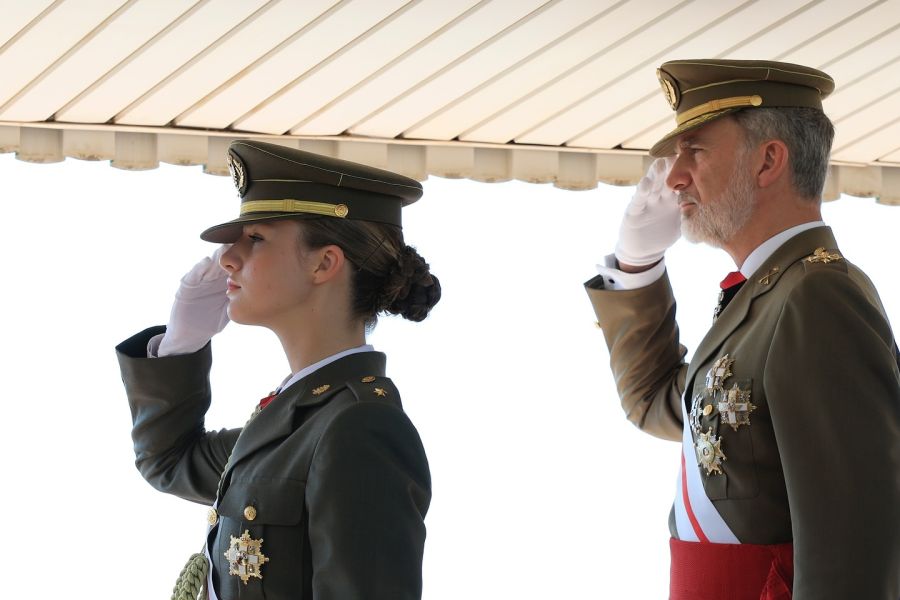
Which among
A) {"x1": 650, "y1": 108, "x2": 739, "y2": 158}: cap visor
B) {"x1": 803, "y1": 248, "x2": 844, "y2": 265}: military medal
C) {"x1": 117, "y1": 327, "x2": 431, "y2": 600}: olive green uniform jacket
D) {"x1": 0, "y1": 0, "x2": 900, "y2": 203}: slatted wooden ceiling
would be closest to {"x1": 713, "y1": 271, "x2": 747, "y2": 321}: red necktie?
{"x1": 803, "y1": 248, "x2": 844, "y2": 265}: military medal

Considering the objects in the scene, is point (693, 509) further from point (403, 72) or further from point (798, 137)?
point (403, 72)

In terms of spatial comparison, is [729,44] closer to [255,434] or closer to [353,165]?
[353,165]

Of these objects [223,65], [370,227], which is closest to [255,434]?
[370,227]

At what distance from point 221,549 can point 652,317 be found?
1026 millimetres

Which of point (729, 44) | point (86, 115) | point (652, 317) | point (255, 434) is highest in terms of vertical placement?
point (729, 44)

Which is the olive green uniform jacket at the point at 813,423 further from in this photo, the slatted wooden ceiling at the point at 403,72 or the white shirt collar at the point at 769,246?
the slatted wooden ceiling at the point at 403,72

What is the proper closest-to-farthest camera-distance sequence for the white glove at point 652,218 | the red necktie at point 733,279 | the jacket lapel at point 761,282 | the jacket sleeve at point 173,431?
the jacket lapel at point 761,282 → the red necktie at point 733,279 → the jacket sleeve at point 173,431 → the white glove at point 652,218

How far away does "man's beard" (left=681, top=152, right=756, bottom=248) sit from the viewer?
7.14ft

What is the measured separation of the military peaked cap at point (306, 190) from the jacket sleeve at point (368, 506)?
395mm

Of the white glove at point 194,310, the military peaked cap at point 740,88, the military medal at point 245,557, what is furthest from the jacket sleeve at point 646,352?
the military medal at point 245,557

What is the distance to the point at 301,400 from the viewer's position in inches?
80.6

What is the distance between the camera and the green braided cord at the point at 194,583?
79.5 inches

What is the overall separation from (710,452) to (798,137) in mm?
578

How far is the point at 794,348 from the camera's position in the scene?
6.41 ft
